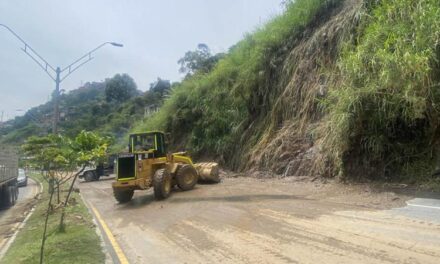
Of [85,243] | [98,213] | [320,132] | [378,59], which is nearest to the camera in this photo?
[85,243]

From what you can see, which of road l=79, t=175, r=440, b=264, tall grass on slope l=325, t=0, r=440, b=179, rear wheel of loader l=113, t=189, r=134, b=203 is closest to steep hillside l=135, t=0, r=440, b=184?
tall grass on slope l=325, t=0, r=440, b=179

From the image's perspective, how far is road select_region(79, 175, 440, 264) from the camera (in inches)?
297

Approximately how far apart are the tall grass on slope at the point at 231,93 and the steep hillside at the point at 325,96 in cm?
6

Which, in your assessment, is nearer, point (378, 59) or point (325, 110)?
point (378, 59)

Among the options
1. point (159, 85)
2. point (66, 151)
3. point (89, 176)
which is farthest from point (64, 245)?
point (159, 85)

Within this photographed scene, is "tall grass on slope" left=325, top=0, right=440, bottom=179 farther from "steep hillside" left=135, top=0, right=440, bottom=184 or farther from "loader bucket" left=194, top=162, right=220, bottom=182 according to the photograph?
"loader bucket" left=194, top=162, right=220, bottom=182

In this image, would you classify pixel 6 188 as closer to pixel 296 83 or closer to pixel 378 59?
pixel 296 83

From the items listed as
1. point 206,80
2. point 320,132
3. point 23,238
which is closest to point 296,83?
point 320,132

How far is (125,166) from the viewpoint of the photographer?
17625mm

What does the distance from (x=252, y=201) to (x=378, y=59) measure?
5385 mm

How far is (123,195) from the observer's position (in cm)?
1794

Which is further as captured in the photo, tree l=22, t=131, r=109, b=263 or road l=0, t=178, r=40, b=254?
road l=0, t=178, r=40, b=254

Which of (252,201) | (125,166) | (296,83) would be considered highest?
(296,83)

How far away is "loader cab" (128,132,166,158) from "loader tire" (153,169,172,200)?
1184 mm
